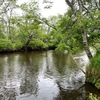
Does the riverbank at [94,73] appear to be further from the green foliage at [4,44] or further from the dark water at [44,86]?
the green foliage at [4,44]

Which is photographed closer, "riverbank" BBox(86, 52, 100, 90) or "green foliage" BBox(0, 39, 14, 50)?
"riverbank" BBox(86, 52, 100, 90)

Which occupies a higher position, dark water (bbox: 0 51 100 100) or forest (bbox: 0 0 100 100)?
forest (bbox: 0 0 100 100)

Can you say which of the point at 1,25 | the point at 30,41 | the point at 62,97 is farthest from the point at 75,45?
the point at 1,25

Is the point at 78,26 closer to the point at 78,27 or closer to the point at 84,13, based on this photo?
the point at 78,27

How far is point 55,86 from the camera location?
15.5 m

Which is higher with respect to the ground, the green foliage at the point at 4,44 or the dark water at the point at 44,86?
the green foliage at the point at 4,44

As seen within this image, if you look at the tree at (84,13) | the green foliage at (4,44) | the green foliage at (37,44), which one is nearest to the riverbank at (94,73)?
the tree at (84,13)

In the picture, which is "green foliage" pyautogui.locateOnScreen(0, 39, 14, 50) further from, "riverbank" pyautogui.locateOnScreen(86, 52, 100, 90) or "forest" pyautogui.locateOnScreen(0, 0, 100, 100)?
"riverbank" pyautogui.locateOnScreen(86, 52, 100, 90)

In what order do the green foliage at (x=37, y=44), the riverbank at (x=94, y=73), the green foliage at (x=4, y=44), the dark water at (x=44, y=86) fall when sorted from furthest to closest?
the green foliage at (x=37, y=44) → the green foliage at (x=4, y=44) → the riverbank at (x=94, y=73) → the dark water at (x=44, y=86)

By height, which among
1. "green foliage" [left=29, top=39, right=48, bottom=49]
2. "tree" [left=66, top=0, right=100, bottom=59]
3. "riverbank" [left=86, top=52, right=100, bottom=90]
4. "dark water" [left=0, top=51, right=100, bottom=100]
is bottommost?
"dark water" [left=0, top=51, right=100, bottom=100]

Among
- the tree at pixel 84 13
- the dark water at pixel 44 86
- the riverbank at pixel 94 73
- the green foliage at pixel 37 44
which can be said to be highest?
the tree at pixel 84 13

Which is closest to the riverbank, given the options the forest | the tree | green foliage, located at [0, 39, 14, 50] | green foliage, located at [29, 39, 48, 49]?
the forest

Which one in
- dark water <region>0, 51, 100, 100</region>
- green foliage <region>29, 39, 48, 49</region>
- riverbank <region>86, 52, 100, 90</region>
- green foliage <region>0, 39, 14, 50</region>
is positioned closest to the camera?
dark water <region>0, 51, 100, 100</region>

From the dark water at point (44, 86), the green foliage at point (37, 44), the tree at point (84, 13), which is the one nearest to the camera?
the dark water at point (44, 86)
